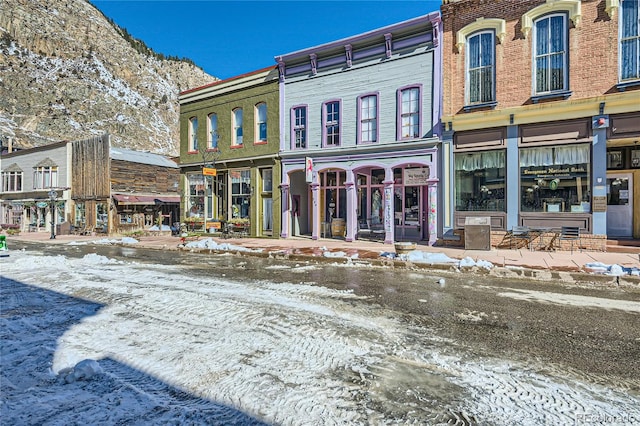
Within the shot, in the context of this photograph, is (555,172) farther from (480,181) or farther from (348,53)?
(348,53)

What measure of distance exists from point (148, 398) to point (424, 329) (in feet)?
10.8

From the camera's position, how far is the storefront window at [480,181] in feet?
41.2

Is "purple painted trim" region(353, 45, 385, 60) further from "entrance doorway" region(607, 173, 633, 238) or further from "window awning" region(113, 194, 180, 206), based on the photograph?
"window awning" region(113, 194, 180, 206)

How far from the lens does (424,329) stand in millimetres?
4637

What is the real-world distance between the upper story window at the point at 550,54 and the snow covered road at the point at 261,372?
11034mm

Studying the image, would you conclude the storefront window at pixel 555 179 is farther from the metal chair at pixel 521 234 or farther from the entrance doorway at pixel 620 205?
the entrance doorway at pixel 620 205

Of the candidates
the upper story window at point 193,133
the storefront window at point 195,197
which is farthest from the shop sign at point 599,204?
the upper story window at point 193,133

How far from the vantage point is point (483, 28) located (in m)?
12.9

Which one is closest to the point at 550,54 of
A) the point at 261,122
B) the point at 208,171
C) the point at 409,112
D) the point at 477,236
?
the point at 409,112

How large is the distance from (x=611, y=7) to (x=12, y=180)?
40839 millimetres

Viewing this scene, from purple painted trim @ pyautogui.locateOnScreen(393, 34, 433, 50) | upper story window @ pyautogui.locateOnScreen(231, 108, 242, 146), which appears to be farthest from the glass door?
upper story window @ pyautogui.locateOnScreen(231, 108, 242, 146)

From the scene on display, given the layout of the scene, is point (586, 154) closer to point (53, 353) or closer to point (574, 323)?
point (574, 323)

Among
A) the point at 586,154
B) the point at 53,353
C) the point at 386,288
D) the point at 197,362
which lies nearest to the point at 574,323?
the point at 386,288

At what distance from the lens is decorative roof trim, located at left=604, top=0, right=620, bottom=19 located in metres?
10.8
